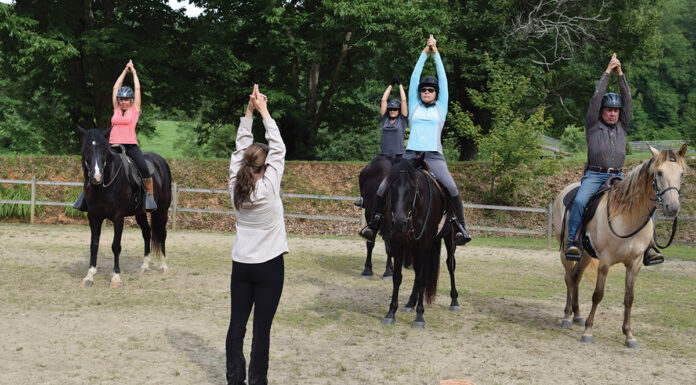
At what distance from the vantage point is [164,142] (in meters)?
61.5

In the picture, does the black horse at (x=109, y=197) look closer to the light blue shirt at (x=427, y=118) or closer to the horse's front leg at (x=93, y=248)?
the horse's front leg at (x=93, y=248)

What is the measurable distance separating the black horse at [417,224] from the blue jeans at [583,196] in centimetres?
163

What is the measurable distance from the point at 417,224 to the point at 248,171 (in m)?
3.52

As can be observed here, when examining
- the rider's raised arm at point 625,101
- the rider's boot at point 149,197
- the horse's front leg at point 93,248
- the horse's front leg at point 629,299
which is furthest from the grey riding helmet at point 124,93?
the horse's front leg at point 629,299

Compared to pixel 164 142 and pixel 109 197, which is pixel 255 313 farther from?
pixel 164 142

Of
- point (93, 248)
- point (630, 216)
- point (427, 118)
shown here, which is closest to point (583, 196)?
point (630, 216)

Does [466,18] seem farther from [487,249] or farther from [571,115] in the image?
[487,249]

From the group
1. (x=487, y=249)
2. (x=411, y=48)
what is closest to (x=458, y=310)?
(x=487, y=249)

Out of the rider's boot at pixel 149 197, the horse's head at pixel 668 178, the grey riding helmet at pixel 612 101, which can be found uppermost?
the grey riding helmet at pixel 612 101

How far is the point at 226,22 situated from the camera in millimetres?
24141

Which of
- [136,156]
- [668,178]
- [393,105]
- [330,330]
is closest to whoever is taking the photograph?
[668,178]

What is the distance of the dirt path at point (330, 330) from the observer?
5965 mm

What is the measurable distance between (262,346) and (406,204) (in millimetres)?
2937

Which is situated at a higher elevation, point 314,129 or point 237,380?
point 314,129
